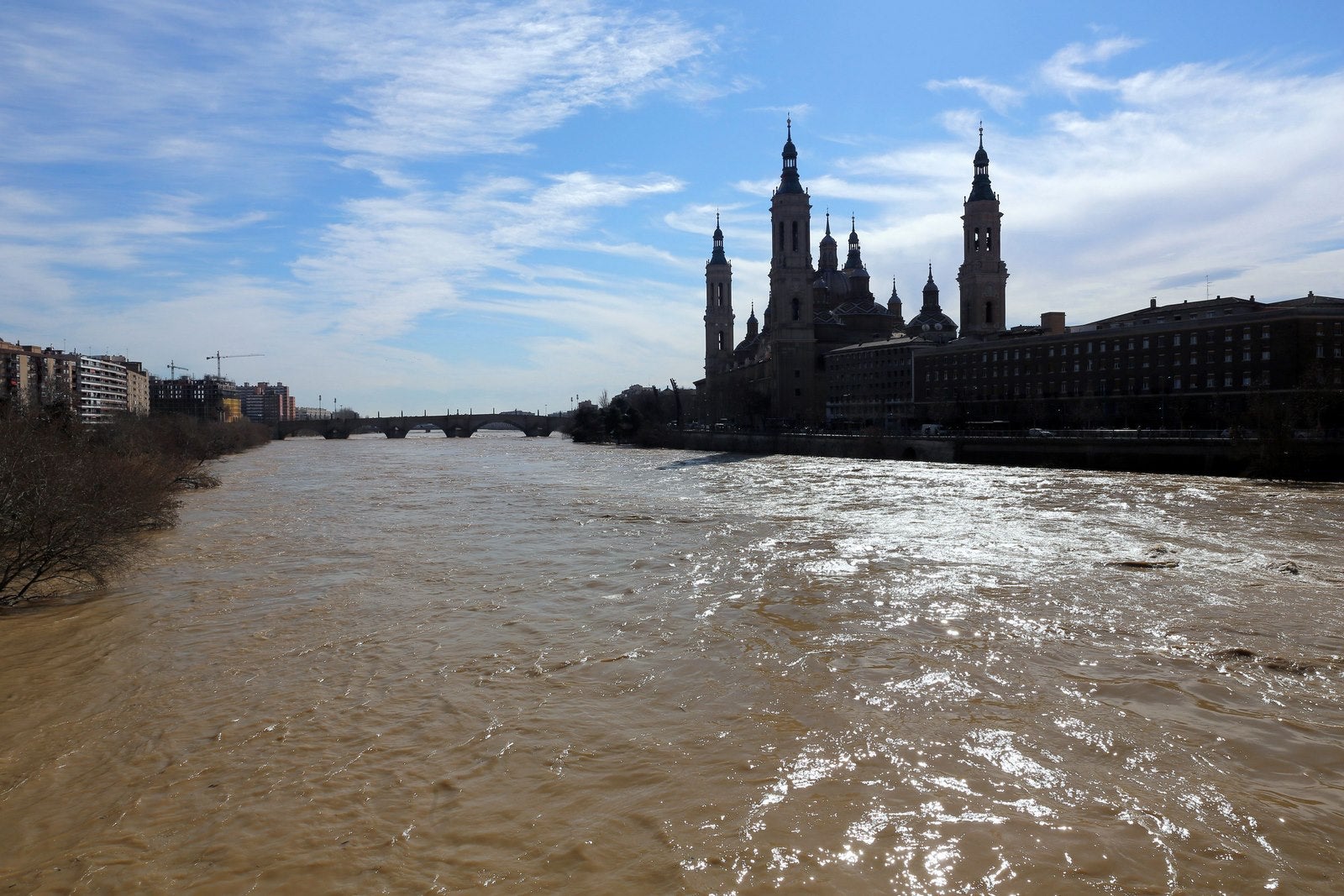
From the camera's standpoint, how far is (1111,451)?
43781 mm

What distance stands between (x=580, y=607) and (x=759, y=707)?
4.82 m

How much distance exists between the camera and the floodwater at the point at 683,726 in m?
5.77

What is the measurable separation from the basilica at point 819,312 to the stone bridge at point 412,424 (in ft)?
89.9

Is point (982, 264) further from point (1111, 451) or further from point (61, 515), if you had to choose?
point (61, 515)

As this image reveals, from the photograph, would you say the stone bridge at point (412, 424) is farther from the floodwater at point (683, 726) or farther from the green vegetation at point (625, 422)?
the floodwater at point (683, 726)

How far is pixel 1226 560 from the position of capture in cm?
1706

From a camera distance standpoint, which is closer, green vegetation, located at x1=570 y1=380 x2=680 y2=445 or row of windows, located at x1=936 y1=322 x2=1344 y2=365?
row of windows, located at x1=936 y1=322 x2=1344 y2=365

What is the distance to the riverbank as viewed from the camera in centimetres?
3544

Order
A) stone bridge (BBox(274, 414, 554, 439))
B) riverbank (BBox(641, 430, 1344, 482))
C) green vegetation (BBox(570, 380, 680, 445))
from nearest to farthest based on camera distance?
1. riverbank (BBox(641, 430, 1344, 482))
2. green vegetation (BBox(570, 380, 680, 445))
3. stone bridge (BBox(274, 414, 554, 439))

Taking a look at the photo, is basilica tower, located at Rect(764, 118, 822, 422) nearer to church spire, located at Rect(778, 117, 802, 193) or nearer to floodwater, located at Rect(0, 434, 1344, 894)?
church spire, located at Rect(778, 117, 802, 193)

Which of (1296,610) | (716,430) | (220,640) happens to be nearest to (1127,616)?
(1296,610)

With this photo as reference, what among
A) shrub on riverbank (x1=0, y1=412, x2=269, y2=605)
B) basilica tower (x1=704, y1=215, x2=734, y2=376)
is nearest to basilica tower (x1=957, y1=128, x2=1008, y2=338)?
basilica tower (x1=704, y1=215, x2=734, y2=376)

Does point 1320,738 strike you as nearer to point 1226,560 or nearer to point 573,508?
point 1226,560

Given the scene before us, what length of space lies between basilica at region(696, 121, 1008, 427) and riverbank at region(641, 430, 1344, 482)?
28957 millimetres
